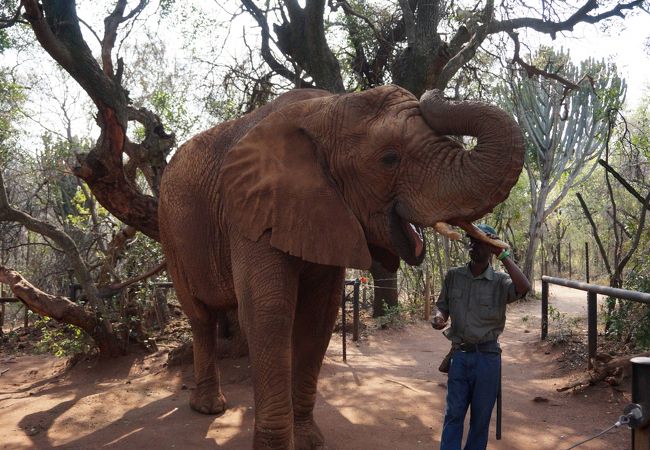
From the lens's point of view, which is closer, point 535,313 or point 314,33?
point 314,33

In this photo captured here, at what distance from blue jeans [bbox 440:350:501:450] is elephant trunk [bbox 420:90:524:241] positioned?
1.26m

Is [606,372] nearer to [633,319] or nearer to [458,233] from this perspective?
[633,319]

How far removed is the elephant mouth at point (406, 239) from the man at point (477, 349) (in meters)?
0.68

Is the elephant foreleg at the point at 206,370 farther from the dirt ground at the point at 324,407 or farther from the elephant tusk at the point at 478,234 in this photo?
the elephant tusk at the point at 478,234

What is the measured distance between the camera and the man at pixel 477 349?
3.87 m

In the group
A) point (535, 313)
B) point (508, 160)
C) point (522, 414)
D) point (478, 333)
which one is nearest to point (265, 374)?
point (478, 333)

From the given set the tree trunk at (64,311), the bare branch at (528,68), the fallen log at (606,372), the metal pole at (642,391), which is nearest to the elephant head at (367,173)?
the metal pole at (642,391)

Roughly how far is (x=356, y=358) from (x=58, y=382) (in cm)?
394

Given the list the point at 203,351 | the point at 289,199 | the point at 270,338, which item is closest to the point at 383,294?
the point at 203,351

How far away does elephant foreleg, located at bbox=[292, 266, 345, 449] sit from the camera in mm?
4375

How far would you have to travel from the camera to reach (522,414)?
5691mm

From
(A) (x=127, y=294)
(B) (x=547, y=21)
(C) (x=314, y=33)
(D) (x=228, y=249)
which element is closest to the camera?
(D) (x=228, y=249)

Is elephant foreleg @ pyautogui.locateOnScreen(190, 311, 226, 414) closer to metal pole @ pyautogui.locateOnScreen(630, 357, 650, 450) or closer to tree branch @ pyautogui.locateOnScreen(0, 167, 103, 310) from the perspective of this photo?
tree branch @ pyautogui.locateOnScreen(0, 167, 103, 310)

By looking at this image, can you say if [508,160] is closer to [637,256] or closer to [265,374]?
[265,374]
